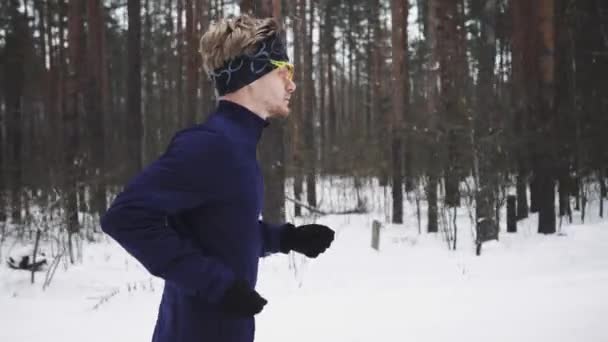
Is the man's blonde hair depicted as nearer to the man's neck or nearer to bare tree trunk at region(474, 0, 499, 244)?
the man's neck

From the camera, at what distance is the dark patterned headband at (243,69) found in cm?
164

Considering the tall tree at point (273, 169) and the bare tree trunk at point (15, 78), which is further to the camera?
the bare tree trunk at point (15, 78)

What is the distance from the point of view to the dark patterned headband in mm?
1643

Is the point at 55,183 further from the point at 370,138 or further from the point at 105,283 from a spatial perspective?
the point at 370,138

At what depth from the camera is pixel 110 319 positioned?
4887 millimetres

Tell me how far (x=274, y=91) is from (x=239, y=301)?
743mm

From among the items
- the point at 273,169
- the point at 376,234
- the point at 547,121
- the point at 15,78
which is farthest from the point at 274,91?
the point at 15,78

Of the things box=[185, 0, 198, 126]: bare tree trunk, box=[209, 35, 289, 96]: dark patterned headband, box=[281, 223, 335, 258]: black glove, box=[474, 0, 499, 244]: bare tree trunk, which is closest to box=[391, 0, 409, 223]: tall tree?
box=[474, 0, 499, 244]: bare tree trunk

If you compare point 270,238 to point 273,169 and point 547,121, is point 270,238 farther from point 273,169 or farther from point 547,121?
point 547,121

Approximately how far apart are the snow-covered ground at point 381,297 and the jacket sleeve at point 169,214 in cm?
290

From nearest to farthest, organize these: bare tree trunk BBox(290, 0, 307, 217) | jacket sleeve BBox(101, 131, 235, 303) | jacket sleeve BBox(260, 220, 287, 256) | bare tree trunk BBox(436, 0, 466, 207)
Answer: jacket sleeve BBox(101, 131, 235, 303)
jacket sleeve BBox(260, 220, 287, 256)
bare tree trunk BBox(436, 0, 466, 207)
bare tree trunk BBox(290, 0, 307, 217)

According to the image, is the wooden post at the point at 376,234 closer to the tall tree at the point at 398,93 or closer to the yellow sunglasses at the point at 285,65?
the tall tree at the point at 398,93

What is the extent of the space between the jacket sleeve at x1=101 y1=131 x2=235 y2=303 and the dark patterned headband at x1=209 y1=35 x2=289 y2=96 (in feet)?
1.03

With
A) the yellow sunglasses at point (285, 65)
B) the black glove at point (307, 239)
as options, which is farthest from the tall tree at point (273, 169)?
the yellow sunglasses at point (285, 65)
